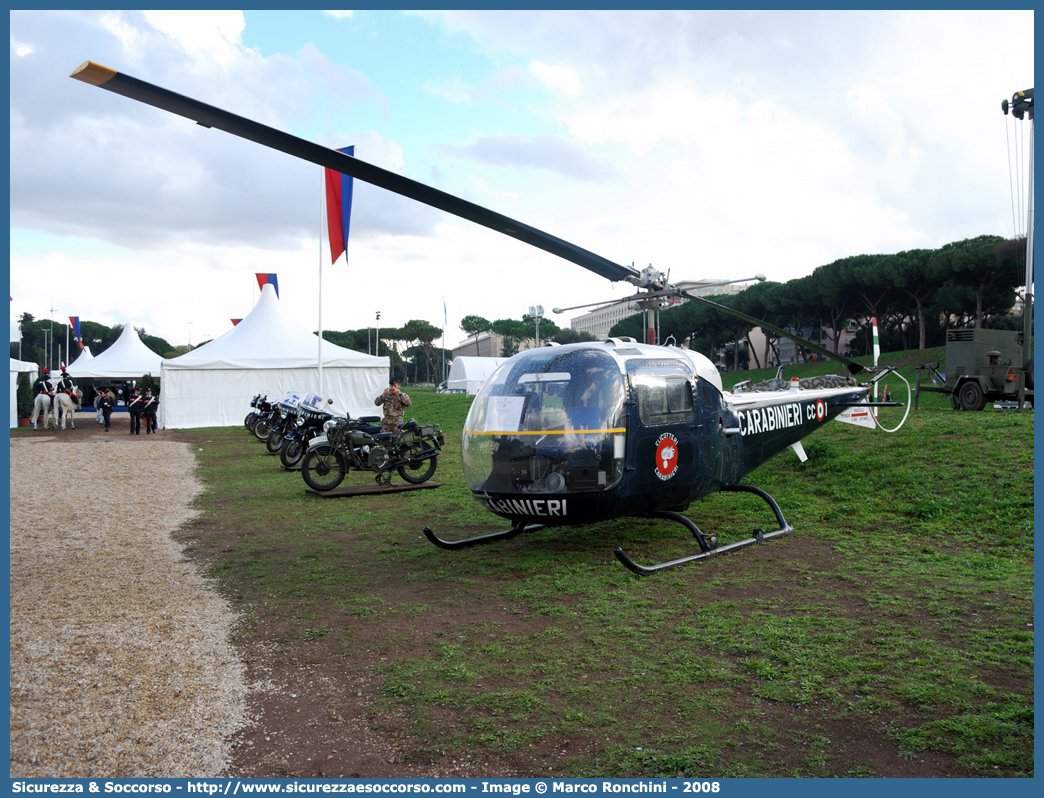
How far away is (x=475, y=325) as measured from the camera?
86.4m

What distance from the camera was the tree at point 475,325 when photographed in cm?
8584

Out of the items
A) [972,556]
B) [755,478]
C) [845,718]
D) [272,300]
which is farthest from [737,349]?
[845,718]

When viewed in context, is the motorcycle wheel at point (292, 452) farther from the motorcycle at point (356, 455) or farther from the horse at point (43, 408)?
the horse at point (43, 408)

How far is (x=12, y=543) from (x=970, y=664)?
8547 mm

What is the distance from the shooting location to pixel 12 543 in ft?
24.0

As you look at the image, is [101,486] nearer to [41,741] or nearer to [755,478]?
[41,741]

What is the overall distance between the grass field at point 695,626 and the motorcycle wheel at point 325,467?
157 cm

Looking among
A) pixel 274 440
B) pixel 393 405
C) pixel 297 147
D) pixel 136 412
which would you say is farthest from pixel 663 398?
pixel 136 412

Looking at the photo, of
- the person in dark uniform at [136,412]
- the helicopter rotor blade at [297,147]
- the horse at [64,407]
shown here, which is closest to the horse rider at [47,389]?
the horse at [64,407]

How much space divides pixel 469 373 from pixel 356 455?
33235mm

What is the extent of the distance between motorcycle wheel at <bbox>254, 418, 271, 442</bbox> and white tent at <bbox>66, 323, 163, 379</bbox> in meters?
15.3

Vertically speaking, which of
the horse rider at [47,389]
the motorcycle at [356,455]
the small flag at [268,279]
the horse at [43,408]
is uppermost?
the small flag at [268,279]

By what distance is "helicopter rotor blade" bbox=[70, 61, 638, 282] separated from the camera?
3762mm

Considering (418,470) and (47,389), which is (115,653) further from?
(47,389)
